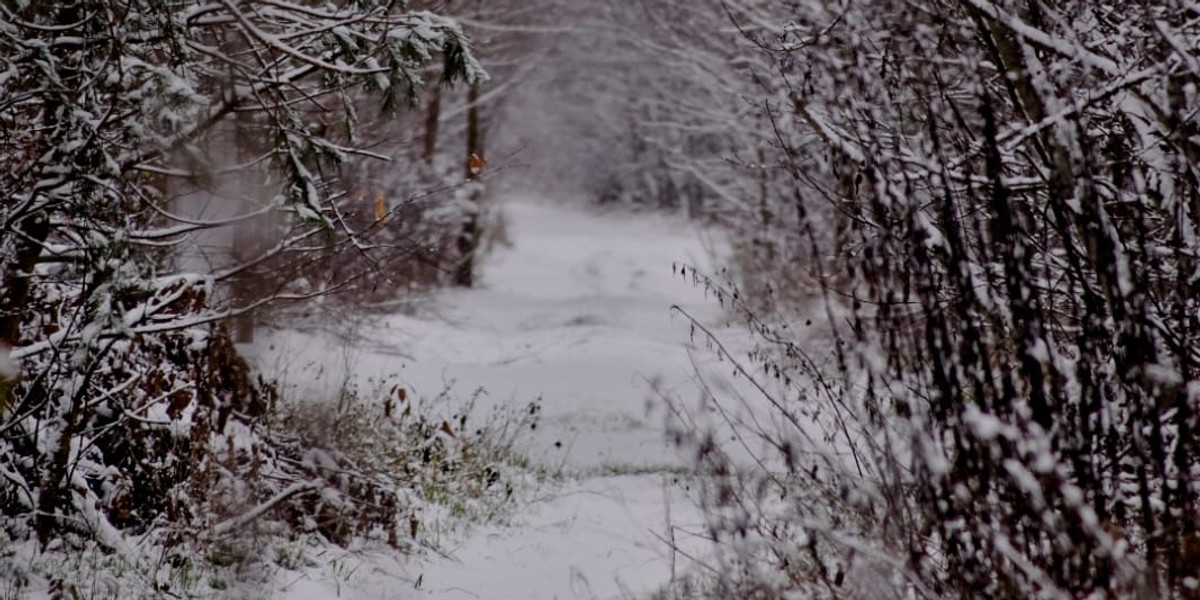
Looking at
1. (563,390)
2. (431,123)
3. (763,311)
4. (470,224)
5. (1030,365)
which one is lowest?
A: (563,390)

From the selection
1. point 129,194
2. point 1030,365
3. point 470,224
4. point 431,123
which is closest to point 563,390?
point 129,194

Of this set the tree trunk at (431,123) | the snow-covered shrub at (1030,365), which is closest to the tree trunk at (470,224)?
the tree trunk at (431,123)

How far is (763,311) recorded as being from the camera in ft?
14.3

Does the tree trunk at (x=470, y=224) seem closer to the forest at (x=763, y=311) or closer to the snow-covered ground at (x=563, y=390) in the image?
the snow-covered ground at (x=563, y=390)

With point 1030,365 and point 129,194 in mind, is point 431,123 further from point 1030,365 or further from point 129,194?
point 1030,365

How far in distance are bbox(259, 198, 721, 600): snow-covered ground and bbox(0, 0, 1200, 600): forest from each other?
20 cm

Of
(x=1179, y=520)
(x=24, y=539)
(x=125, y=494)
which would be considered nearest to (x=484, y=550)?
(x=125, y=494)

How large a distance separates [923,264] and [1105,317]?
1.00 m

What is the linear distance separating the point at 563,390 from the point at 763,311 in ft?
19.2

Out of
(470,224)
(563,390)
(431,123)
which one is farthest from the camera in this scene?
(470,224)

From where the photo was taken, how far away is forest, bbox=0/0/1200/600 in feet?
6.97

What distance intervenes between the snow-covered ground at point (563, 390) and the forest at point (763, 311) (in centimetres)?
20

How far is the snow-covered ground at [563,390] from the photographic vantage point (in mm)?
4473

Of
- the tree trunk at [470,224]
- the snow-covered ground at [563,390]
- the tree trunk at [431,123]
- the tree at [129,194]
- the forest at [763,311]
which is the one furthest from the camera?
the tree trunk at [470,224]
